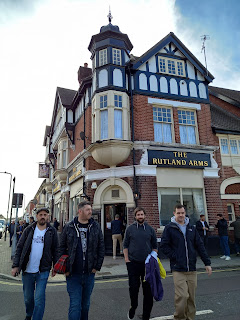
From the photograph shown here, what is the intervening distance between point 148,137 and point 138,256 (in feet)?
28.8

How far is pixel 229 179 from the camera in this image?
527 inches

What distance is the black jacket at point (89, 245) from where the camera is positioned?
3.58 m

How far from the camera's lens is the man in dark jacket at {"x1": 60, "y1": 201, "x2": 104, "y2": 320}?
3467mm

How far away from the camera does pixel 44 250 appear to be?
13.3ft

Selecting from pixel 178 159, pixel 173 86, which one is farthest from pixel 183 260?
pixel 173 86

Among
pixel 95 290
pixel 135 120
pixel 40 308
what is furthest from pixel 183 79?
pixel 40 308

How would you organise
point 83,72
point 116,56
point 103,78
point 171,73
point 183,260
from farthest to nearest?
point 83,72
point 171,73
point 116,56
point 103,78
point 183,260

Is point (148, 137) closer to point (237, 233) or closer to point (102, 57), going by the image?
point (102, 57)

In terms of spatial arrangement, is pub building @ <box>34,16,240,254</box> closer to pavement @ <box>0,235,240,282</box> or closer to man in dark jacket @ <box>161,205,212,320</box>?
pavement @ <box>0,235,240,282</box>

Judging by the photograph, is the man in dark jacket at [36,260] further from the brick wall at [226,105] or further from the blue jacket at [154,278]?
the brick wall at [226,105]

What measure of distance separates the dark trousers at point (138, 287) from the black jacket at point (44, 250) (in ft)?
4.59

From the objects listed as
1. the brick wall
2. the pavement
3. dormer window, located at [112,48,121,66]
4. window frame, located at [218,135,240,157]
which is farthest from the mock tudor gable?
the pavement

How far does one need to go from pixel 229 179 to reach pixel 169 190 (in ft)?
12.3

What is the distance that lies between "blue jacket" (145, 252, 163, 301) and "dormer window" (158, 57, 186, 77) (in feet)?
39.0
